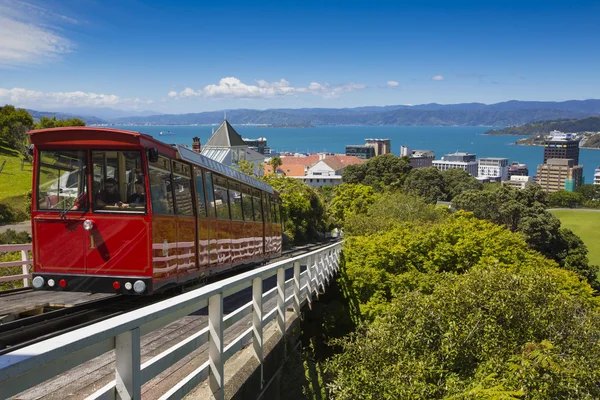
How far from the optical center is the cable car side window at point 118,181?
998 centimetres

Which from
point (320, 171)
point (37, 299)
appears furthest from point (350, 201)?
point (320, 171)

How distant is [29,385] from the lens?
2.73 metres

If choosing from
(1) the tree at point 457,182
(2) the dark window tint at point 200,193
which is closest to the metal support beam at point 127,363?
(2) the dark window tint at point 200,193

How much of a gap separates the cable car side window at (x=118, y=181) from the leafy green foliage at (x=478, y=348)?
5004 mm

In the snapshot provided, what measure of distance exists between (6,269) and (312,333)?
32.3 feet

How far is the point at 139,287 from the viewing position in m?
9.91

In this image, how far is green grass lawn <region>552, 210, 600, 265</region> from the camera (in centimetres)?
8056

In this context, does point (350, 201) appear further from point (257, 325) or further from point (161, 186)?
point (257, 325)

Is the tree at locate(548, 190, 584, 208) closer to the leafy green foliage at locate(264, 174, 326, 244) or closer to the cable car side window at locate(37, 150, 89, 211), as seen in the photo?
the leafy green foliage at locate(264, 174, 326, 244)

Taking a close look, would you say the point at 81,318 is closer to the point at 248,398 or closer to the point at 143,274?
the point at 143,274

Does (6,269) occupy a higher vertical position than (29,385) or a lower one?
lower

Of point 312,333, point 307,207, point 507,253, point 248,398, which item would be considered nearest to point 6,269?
point 312,333

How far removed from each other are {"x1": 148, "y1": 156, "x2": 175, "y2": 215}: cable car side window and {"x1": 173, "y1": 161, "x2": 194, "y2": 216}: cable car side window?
28 centimetres

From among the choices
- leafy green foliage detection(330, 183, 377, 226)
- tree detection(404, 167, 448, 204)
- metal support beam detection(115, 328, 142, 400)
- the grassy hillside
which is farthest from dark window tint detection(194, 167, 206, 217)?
tree detection(404, 167, 448, 204)
